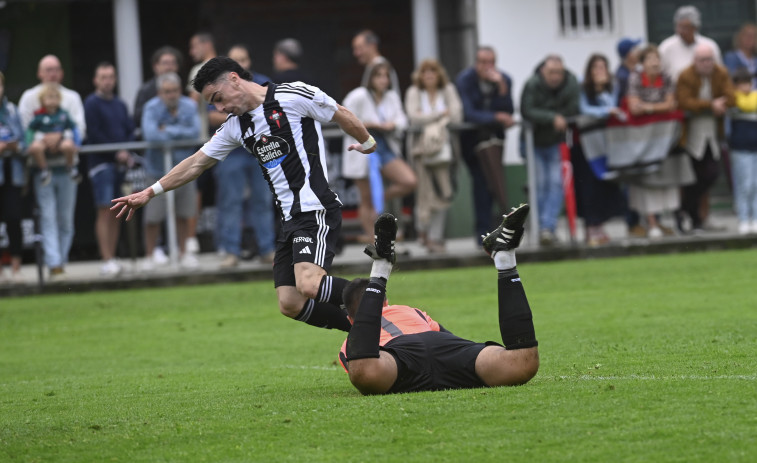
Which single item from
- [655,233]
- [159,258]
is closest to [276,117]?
[159,258]

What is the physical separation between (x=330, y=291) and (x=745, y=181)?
984 cm

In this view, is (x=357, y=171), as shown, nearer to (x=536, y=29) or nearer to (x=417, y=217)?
(x=417, y=217)

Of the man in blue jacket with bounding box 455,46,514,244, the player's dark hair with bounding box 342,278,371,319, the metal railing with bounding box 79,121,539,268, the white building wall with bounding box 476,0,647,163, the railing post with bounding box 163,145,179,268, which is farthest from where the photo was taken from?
the white building wall with bounding box 476,0,647,163

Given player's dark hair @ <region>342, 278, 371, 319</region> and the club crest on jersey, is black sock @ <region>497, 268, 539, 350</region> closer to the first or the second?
player's dark hair @ <region>342, 278, 371, 319</region>

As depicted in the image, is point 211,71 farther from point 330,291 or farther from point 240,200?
point 240,200

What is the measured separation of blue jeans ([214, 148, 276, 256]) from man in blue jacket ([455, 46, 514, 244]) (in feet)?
8.69

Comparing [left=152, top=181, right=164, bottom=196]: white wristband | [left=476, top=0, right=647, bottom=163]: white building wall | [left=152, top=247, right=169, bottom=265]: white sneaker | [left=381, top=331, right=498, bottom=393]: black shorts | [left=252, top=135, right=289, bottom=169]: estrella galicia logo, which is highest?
[left=476, top=0, right=647, bottom=163]: white building wall

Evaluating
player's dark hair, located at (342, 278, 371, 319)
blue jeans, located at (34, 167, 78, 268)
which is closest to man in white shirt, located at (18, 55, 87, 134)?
blue jeans, located at (34, 167, 78, 268)

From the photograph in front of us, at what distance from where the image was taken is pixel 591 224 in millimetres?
17141

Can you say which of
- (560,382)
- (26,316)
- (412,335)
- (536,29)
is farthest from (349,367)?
(536,29)

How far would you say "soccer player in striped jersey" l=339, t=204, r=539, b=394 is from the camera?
294 inches

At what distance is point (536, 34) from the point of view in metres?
21.8

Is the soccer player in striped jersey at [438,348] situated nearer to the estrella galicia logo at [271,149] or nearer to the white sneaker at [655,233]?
the estrella galicia logo at [271,149]

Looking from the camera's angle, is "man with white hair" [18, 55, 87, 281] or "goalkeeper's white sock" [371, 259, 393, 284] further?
"man with white hair" [18, 55, 87, 281]
